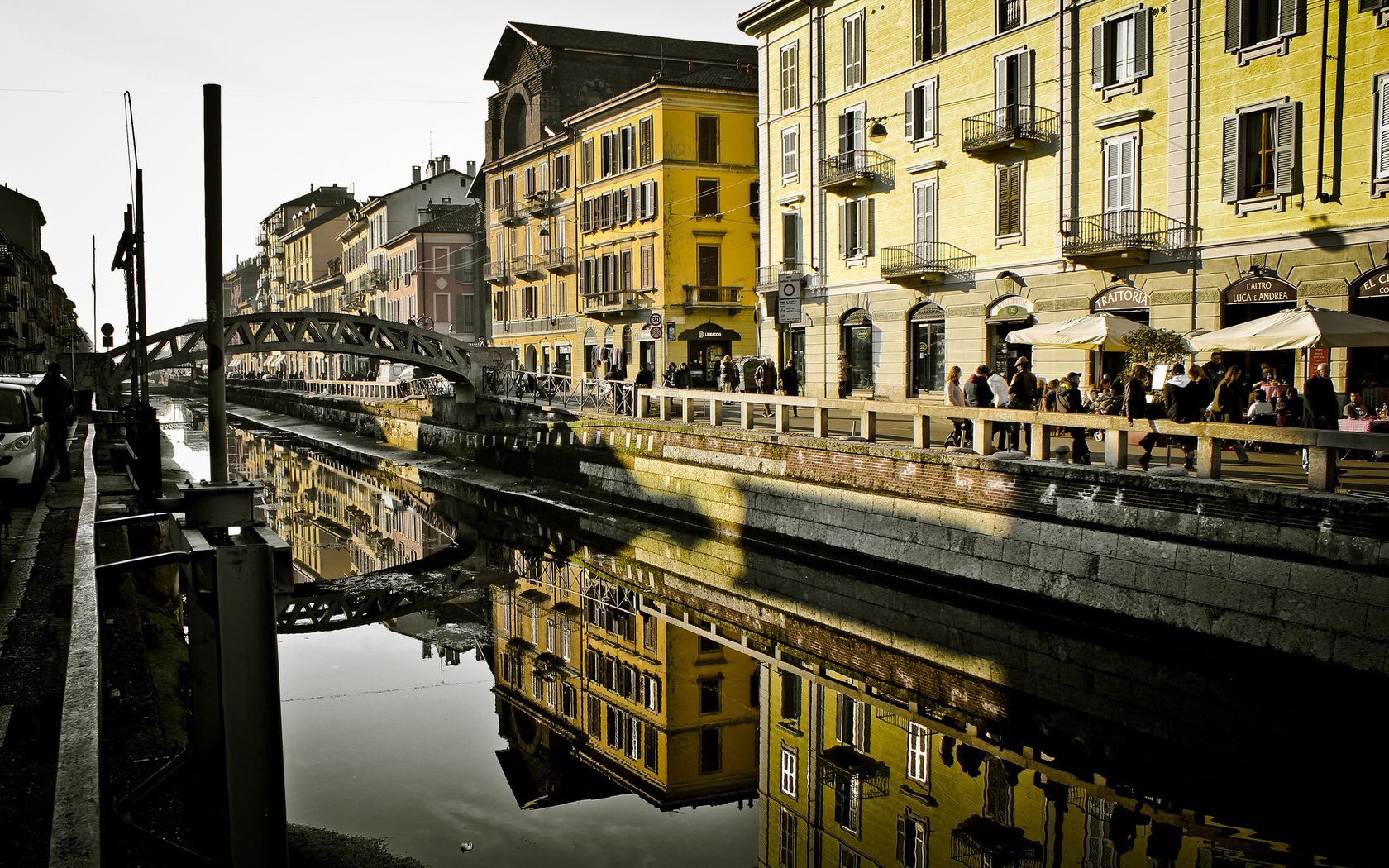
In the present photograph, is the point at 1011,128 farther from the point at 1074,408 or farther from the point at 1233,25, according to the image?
the point at 1074,408

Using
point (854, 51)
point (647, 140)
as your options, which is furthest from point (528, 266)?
point (854, 51)

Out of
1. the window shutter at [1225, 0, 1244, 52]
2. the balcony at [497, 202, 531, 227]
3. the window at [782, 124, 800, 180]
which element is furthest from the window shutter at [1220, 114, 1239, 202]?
the balcony at [497, 202, 531, 227]

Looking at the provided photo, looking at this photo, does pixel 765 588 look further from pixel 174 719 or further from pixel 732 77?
pixel 732 77

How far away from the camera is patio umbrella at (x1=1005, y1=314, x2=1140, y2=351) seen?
1905 centimetres

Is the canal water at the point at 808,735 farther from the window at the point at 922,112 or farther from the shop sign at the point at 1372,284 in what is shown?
the window at the point at 922,112

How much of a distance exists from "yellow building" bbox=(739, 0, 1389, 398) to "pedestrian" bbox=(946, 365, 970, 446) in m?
5.24

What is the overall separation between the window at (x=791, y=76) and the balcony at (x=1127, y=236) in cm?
1220

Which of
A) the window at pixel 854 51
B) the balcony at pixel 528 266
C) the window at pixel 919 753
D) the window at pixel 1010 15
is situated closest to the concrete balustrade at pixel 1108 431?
the window at pixel 919 753

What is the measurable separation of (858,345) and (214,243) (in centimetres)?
2540

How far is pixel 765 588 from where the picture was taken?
56.6 ft

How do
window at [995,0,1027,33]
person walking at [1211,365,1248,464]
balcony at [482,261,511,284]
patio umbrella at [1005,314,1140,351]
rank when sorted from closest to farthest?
1. person walking at [1211,365,1248,464]
2. patio umbrella at [1005,314,1140,351]
3. window at [995,0,1027,33]
4. balcony at [482,261,511,284]

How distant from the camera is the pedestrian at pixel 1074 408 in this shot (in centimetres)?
1554

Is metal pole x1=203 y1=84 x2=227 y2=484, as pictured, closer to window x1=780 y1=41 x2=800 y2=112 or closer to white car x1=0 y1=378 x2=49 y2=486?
white car x1=0 y1=378 x2=49 y2=486

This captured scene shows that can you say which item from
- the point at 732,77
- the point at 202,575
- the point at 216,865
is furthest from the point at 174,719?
the point at 732,77
